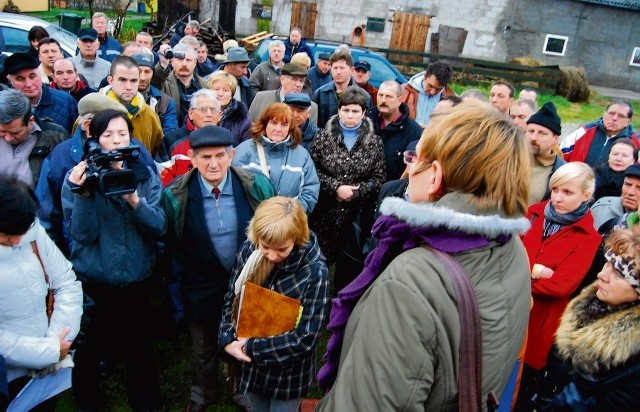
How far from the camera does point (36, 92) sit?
4.35m

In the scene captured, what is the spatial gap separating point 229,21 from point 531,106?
17.7 m

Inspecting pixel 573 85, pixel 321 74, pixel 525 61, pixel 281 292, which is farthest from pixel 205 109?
pixel 525 61

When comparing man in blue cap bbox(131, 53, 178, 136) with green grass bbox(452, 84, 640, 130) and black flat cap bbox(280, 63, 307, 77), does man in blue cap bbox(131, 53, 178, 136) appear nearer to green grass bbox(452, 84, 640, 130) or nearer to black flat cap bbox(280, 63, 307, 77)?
black flat cap bbox(280, 63, 307, 77)

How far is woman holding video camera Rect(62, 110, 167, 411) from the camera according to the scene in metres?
2.69

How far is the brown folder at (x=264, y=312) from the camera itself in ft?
8.57

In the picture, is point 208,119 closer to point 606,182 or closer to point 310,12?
point 606,182

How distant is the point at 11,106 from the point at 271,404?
263 centimetres

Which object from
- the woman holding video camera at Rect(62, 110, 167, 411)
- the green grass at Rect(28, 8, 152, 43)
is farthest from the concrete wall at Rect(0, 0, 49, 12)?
the woman holding video camera at Rect(62, 110, 167, 411)

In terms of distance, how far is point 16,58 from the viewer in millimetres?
4277

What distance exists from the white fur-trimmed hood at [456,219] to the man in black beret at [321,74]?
6586mm

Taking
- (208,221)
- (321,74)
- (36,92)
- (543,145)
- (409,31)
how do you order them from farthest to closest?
(409,31) → (321,74) → (36,92) → (543,145) → (208,221)

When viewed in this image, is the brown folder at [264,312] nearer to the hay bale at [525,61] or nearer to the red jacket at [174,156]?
the red jacket at [174,156]

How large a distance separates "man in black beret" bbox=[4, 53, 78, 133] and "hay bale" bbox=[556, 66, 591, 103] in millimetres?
17566

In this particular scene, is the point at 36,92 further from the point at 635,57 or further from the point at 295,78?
the point at 635,57
